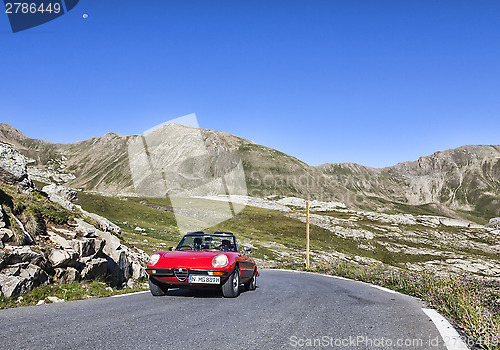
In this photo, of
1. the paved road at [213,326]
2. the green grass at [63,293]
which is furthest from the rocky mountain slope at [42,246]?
the paved road at [213,326]

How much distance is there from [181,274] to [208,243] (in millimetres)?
2296

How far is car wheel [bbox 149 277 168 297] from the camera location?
10914 millimetres

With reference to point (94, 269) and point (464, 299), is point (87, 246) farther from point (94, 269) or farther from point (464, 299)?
point (464, 299)

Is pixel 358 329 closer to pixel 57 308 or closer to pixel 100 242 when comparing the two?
pixel 57 308

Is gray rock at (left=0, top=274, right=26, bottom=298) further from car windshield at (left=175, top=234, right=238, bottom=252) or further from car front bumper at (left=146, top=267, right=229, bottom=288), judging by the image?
car windshield at (left=175, top=234, right=238, bottom=252)

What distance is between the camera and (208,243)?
41.1 feet

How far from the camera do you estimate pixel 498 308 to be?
9.31 metres

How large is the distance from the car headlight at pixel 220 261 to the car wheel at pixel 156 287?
6.20 feet

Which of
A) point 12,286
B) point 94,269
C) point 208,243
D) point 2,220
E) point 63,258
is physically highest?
point 2,220

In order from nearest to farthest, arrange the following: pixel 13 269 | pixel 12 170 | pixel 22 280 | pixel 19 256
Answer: pixel 22 280 < pixel 13 269 < pixel 19 256 < pixel 12 170

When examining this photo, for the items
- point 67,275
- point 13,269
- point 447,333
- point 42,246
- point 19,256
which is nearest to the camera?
point 447,333

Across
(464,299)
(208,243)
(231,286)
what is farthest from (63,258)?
(464,299)

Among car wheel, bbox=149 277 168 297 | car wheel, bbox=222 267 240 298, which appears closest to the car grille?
car wheel, bbox=149 277 168 297

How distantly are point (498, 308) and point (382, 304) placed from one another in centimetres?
279
